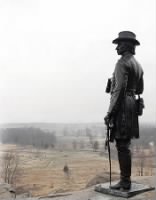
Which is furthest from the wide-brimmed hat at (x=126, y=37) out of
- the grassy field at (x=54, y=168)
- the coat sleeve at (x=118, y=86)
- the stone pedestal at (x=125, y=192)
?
the grassy field at (x=54, y=168)

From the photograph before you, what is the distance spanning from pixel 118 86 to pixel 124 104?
36 cm

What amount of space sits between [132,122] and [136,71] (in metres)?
0.92

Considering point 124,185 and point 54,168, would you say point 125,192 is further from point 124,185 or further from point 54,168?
point 54,168

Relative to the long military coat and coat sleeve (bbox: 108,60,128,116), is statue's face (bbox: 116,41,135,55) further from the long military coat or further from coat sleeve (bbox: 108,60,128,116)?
coat sleeve (bbox: 108,60,128,116)

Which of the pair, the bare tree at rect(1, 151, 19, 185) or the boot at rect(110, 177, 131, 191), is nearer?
the boot at rect(110, 177, 131, 191)

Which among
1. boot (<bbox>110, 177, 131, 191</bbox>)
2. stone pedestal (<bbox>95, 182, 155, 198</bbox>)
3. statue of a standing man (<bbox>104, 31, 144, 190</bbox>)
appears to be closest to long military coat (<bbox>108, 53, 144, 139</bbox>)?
statue of a standing man (<bbox>104, 31, 144, 190</bbox>)

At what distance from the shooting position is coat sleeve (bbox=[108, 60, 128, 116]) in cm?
619

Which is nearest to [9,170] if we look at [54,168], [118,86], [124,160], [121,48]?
[54,168]

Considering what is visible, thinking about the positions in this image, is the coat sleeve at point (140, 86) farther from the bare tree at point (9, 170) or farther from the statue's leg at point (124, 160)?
the bare tree at point (9, 170)

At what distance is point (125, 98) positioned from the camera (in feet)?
20.9

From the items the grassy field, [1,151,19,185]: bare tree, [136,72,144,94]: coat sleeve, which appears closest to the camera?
[136,72,144,94]: coat sleeve

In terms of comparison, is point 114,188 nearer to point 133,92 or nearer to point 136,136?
point 136,136

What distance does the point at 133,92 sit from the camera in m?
6.57

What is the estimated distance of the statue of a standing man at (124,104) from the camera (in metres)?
6.27
